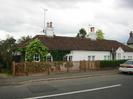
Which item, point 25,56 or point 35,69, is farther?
point 25,56

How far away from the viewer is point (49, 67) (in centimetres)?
2817

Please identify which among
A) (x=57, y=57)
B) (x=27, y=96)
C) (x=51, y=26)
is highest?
(x=51, y=26)

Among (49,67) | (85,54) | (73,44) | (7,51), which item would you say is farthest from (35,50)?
(85,54)

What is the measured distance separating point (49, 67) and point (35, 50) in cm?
374

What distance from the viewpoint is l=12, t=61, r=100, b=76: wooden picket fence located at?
26109mm

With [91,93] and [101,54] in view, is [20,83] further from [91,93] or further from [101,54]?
[101,54]

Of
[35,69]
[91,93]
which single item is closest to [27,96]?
[91,93]

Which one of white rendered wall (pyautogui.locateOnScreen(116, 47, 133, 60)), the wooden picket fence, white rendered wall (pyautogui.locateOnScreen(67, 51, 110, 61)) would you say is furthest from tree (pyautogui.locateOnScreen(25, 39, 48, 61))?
white rendered wall (pyautogui.locateOnScreen(116, 47, 133, 60))

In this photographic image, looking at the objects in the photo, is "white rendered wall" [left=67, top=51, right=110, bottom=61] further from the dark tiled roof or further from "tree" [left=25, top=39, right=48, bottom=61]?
"tree" [left=25, top=39, right=48, bottom=61]

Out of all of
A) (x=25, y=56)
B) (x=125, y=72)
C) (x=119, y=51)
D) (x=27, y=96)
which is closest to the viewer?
(x=27, y=96)

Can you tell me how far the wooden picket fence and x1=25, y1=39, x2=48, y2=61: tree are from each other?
3.18m

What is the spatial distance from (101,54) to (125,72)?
38.1 feet

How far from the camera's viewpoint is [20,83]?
20234mm

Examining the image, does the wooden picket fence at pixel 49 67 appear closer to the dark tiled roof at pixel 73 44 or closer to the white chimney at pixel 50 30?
the dark tiled roof at pixel 73 44
